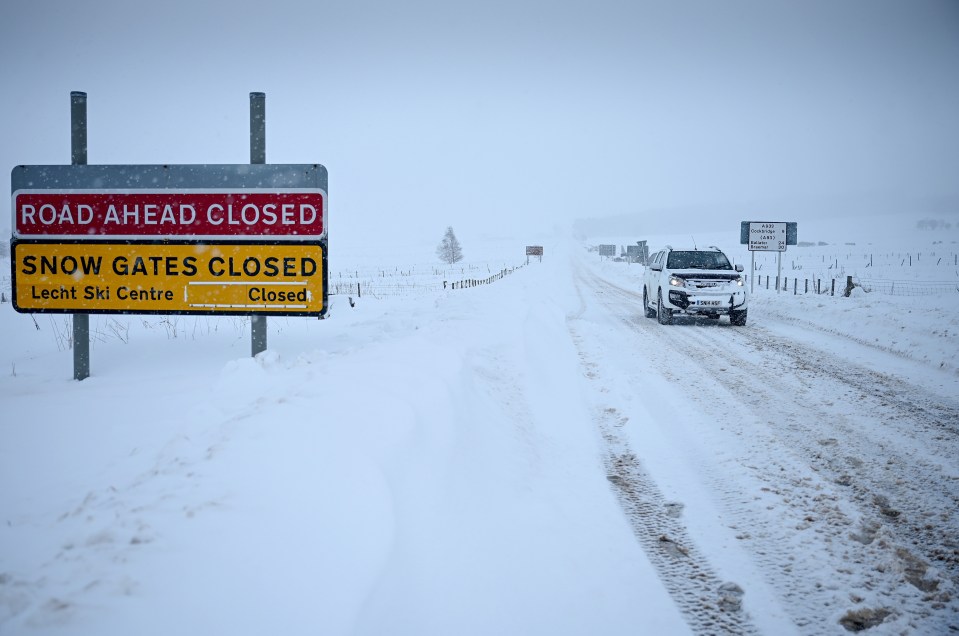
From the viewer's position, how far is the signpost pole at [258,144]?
295 inches

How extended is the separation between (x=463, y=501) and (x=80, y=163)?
8.12 metres

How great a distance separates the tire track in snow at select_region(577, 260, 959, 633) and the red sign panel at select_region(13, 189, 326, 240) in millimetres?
6176

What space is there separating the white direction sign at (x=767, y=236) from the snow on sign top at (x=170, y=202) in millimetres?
23163

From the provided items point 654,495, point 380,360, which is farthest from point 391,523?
point 380,360

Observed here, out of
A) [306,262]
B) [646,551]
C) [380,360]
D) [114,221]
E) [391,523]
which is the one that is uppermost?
[114,221]

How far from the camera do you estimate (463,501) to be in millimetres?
3723

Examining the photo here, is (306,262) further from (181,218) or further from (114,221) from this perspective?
(114,221)

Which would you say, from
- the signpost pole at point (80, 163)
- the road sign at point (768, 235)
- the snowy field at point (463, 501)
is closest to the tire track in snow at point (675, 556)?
the snowy field at point (463, 501)

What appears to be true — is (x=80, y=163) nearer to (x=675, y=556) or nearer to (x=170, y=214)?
(x=170, y=214)

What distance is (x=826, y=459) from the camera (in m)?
4.71

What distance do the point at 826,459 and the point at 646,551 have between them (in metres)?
2.58

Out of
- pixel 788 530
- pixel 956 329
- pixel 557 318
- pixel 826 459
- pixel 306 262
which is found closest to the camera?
pixel 788 530

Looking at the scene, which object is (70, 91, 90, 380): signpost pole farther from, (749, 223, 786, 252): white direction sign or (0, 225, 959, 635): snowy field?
(749, 223, 786, 252): white direction sign

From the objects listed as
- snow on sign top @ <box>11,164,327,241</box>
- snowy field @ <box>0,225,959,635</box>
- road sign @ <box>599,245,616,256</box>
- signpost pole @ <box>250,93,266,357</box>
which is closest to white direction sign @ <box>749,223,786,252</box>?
snowy field @ <box>0,225,959,635</box>
